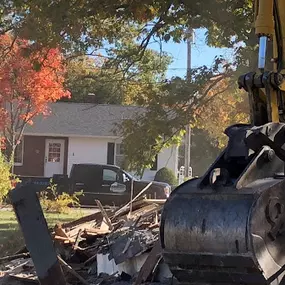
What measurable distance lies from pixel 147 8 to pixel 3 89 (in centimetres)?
1524

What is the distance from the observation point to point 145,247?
959 cm

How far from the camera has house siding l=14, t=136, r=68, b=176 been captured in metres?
36.2

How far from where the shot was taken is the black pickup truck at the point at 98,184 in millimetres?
24156

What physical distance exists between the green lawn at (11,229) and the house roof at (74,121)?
15.8 m

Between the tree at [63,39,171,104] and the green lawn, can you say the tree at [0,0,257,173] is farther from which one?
the green lawn

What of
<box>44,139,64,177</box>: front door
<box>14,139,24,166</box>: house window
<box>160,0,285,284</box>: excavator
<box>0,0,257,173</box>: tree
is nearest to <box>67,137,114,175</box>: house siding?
<box>44,139,64,177</box>: front door

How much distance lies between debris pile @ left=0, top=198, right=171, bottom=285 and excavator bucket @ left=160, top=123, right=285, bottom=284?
486 centimetres

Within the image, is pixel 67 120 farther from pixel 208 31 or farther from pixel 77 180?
pixel 208 31

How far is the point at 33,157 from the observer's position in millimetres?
36688

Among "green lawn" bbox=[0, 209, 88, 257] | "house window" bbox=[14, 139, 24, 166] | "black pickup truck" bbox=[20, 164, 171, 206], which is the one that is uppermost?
"house window" bbox=[14, 139, 24, 166]

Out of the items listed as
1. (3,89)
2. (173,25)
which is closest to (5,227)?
(173,25)

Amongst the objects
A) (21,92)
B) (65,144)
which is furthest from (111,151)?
(21,92)

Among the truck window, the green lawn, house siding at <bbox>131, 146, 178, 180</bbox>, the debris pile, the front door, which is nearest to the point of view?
the debris pile

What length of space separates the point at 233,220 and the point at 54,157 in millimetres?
33677
